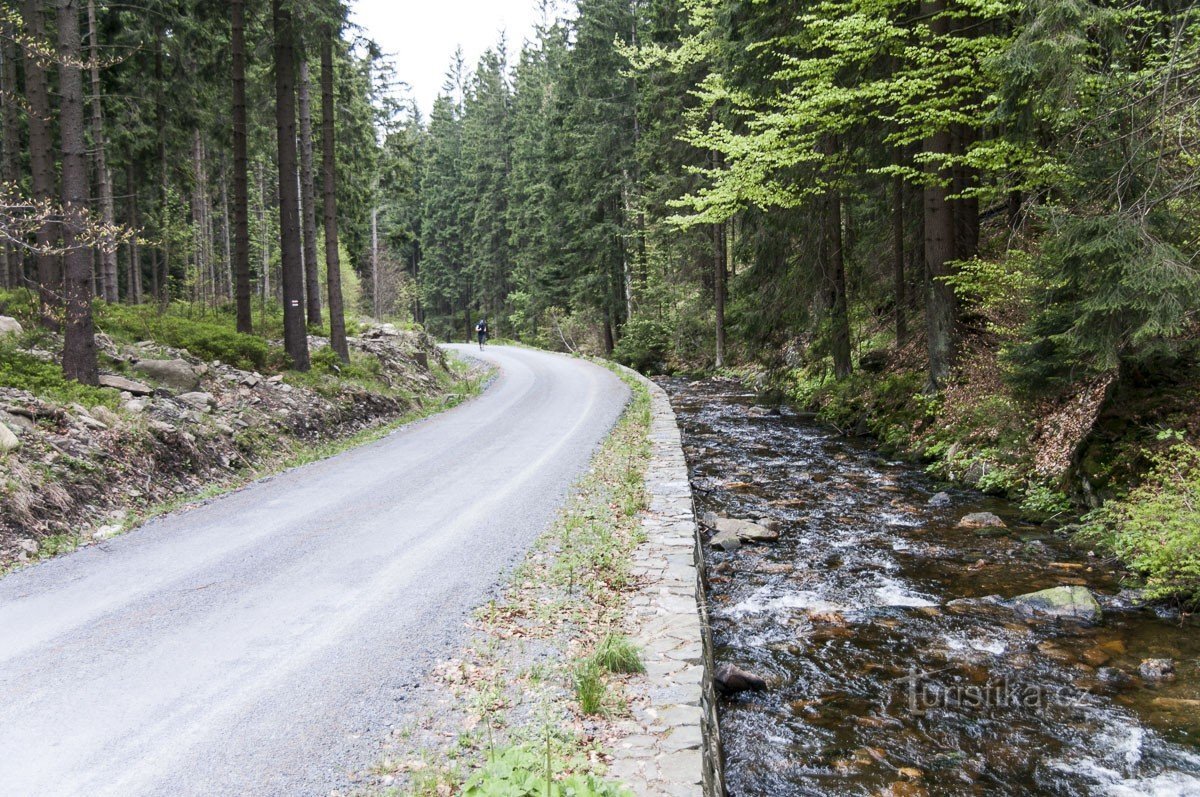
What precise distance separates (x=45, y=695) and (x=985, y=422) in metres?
12.0

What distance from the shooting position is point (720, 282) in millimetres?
27656

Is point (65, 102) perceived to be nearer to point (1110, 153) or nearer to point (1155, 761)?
point (1110, 153)

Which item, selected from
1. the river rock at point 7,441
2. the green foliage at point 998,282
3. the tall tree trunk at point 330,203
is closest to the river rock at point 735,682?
the green foliage at point 998,282

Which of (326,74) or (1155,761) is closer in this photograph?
(1155,761)

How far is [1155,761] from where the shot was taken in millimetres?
4633

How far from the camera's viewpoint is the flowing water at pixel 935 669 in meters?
4.69

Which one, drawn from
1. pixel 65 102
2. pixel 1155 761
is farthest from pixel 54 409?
pixel 1155 761

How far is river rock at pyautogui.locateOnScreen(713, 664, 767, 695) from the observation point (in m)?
5.69

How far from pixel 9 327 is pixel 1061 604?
15856 mm

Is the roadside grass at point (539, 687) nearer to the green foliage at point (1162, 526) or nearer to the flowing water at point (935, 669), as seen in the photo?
the flowing water at point (935, 669)

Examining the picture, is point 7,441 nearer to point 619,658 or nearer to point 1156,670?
point 619,658

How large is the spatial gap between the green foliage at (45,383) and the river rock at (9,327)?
139cm

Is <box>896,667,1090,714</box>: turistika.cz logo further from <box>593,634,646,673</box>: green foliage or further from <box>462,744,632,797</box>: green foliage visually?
<box>462,744,632,797</box>: green foliage

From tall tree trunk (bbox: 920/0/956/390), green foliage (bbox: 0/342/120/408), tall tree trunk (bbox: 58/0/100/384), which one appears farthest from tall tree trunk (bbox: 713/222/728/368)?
green foliage (bbox: 0/342/120/408)
